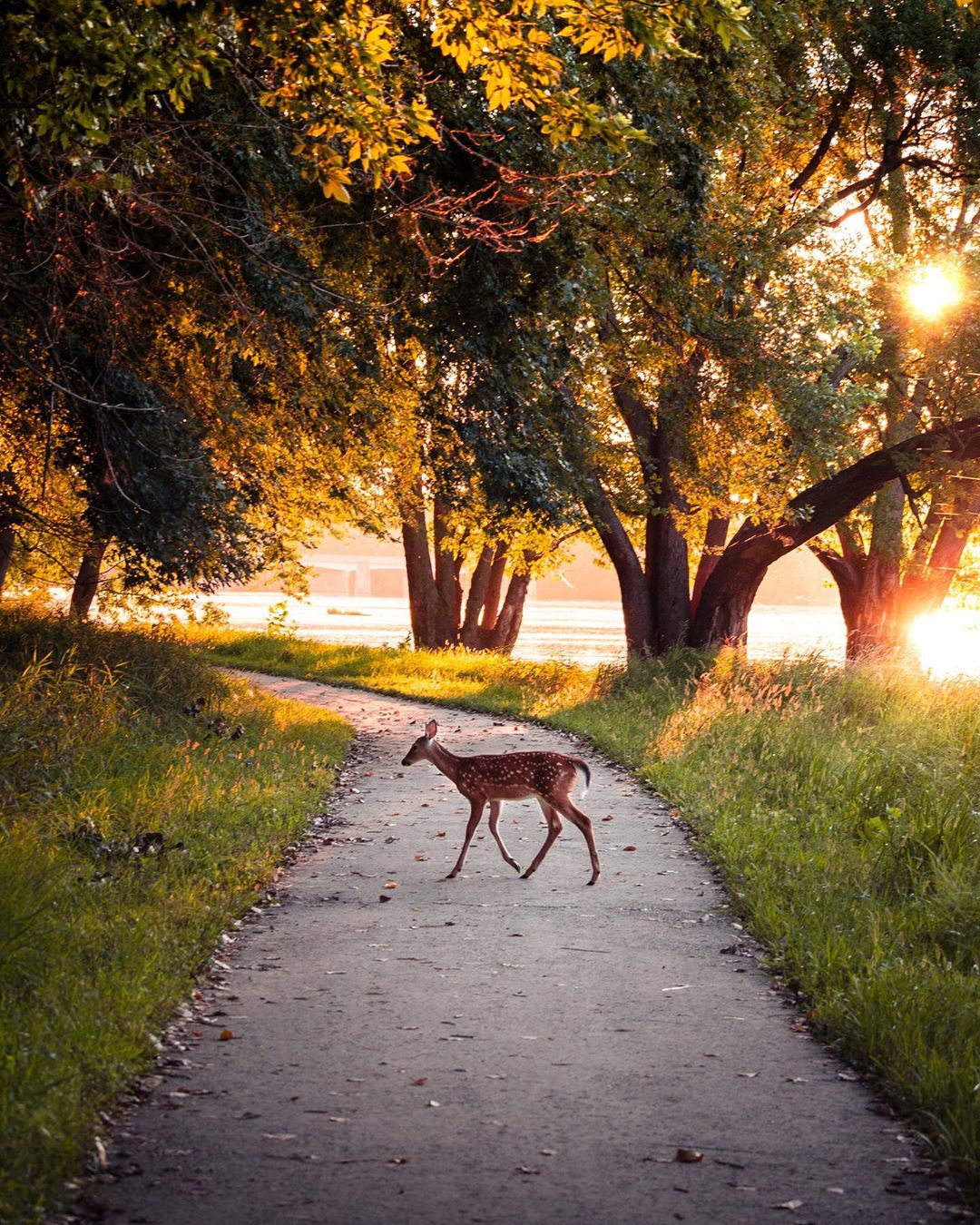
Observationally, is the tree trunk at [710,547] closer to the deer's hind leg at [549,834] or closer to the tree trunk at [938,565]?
the tree trunk at [938,565]

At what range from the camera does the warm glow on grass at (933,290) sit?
850 inches

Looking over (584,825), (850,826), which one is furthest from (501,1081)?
(850,826)

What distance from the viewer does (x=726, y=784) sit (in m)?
12.6

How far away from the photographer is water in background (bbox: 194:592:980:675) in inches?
1281

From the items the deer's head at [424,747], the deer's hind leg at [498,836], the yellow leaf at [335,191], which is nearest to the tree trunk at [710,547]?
the deer's head at [424,747]

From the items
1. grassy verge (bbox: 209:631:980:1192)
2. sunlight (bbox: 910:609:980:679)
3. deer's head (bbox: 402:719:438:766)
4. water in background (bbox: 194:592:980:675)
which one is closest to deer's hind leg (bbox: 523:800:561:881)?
deer's head (bbox: 402:719:438:766)

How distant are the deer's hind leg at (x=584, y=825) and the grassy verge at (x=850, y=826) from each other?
3.16 feet

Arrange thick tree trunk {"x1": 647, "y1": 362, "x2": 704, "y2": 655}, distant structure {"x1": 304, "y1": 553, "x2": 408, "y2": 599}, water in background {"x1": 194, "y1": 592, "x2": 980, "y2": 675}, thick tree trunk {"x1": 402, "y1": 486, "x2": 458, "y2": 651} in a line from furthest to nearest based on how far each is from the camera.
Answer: distant structure {"x1": 304, "y1": 553, "x2": 408, "y2": 599}, thick tree trunk {"x1": 402, "y1": 486, "x2": 458, "y2": 651}, water in background {"x1": 194, "y1": 592, "x2": 980, "y2": 675}, thick tree trunk {"x1": 647, "y1": 362, "x2": 704, "y2": 655}

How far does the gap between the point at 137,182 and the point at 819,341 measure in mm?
9592

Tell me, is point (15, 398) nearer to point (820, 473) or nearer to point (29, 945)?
point (29, 945)

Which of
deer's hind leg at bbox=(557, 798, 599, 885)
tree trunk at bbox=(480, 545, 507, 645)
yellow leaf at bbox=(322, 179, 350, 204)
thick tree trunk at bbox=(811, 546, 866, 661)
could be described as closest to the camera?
yellow leaf at bbox=(322, 179, 350, 204)

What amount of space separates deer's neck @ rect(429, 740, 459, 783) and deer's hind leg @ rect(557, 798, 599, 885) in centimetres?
88

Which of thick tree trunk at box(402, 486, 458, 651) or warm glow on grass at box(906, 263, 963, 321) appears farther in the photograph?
thick tree trunk at box(402, 486, 458, 651)

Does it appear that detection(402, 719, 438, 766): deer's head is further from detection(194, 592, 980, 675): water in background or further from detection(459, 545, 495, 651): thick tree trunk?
detection(459, 545, 495, 651): thick tree trunk
